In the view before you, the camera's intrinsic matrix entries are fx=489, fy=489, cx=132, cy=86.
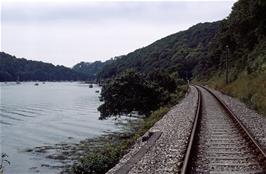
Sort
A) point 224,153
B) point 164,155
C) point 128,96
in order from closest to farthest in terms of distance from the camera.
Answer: point 224,153, point 164,155, point 128,96

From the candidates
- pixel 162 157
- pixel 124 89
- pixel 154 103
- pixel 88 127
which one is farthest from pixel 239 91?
pixel 162 157

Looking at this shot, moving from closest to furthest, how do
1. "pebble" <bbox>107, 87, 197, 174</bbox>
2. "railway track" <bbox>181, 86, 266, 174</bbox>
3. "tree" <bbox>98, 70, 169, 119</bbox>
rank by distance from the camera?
"railway track" <bbox>181, 86, 266, 174</bbox> < "pebble" <bbox>107, 87, 197, 174</bbox> < "tree" <bbox>98, 70, 169, 119</bbox>

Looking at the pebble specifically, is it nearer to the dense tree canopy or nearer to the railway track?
the railway track

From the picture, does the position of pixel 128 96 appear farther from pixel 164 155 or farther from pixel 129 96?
pixel 164 155

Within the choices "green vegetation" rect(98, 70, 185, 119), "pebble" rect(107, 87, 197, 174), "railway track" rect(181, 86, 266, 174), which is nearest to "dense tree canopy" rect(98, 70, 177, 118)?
"green vegetation" rect(98, 70, 185, 119)

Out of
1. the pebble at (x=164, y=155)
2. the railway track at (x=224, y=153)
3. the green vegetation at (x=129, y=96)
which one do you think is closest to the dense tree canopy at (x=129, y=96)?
the green vegetation at (x=129, y=96)

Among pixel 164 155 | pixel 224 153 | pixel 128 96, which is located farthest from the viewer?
pixel 128 96

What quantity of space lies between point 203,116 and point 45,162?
10005 mm

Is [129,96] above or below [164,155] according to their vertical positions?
above

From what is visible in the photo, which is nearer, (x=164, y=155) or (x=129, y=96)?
(x=164, y=155)

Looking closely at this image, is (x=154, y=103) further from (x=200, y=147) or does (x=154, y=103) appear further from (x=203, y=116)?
(x=200, y=147)

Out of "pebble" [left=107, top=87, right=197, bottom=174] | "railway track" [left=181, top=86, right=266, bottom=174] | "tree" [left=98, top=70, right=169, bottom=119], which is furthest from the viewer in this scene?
"tree" [left=98, top=70, right=169, bottom=119]

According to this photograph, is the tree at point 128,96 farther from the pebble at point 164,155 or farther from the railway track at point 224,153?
the railway track at point 224,153

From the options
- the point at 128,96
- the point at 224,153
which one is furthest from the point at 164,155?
the point at 128,96
